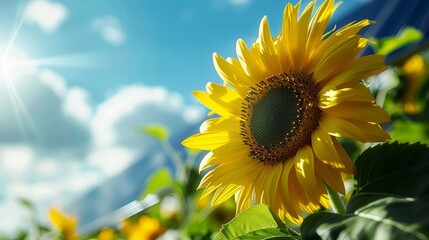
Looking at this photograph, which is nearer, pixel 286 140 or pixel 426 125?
pixel 286 140

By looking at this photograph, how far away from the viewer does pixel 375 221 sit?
38 centimetres

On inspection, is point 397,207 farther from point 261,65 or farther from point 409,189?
point 261,65

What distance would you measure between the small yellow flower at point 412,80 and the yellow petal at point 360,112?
3.24 ft

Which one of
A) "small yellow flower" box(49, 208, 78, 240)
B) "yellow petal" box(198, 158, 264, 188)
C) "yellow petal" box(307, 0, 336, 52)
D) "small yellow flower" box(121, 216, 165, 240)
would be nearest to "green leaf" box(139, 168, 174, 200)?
"small yellow flower" box(121, 216, 165, 240)

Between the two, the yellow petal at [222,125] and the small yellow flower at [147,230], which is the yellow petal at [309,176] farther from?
the small yellow flower at [147,230]

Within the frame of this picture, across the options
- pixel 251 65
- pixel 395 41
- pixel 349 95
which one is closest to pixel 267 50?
pixel 251 65

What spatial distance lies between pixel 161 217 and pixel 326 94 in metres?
0.69

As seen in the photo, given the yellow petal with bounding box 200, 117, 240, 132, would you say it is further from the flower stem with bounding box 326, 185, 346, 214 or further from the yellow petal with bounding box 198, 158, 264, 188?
the flower stem with bounding box 326, 185, 346, 214

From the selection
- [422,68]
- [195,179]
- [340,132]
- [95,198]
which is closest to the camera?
[340,132]

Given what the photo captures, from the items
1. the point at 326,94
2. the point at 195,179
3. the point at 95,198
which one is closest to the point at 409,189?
the point at 326,94

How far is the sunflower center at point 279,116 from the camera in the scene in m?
0.59

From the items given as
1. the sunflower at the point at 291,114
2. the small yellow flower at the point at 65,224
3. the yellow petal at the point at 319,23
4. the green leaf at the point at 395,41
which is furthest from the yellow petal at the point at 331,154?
the small yellow flower at the point at 65,224

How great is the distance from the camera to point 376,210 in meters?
0.40

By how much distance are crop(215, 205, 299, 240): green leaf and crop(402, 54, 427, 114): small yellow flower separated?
41.2 inches
